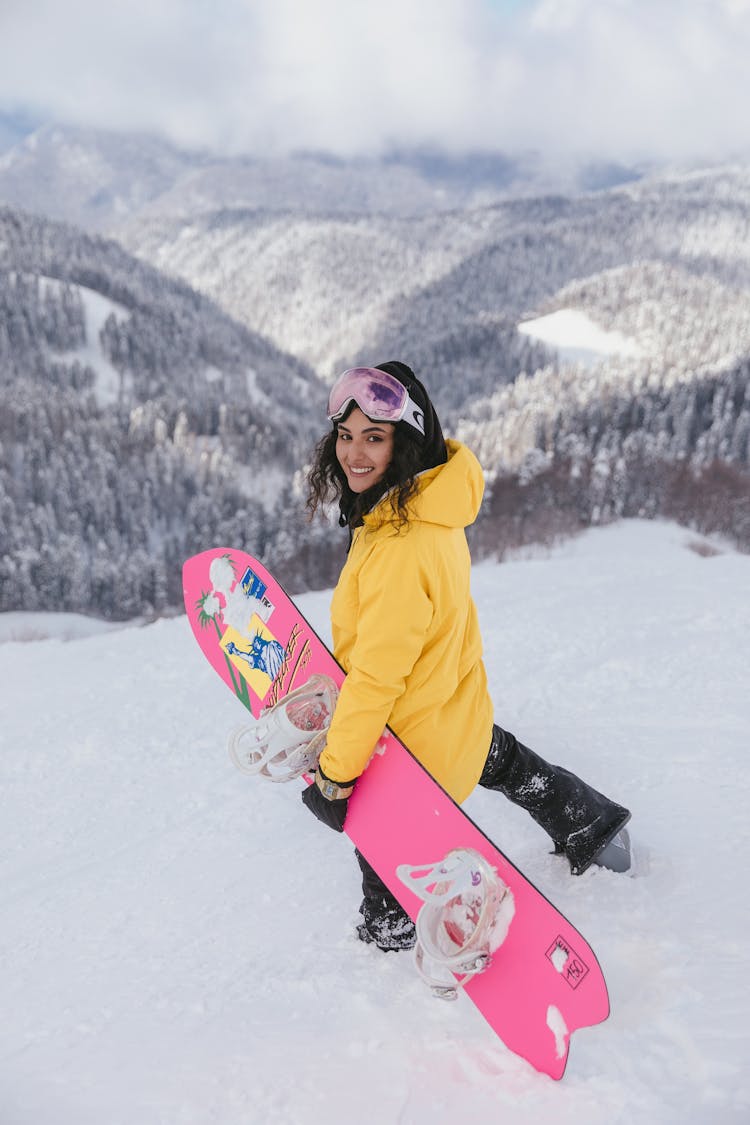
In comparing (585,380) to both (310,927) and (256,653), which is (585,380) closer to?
(256,653)

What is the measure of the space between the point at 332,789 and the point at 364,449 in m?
1.22

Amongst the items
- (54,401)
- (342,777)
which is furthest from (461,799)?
(54,401)

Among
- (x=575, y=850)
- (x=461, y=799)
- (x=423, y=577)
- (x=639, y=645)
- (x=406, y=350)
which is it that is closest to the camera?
(x=423, y=577)

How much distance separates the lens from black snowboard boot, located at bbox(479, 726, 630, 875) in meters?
2.71

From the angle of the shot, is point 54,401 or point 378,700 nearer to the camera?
point 378,700

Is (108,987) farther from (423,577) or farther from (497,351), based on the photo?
(497,351)

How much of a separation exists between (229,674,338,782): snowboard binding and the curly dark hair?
0.73 m

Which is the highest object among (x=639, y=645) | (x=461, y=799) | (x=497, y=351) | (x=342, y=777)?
(x=497, y=351)

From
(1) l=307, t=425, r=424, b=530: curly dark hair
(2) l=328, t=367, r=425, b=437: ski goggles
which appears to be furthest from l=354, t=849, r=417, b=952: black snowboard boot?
(2) l=328, t=367, r=425, b=437: ski goggles

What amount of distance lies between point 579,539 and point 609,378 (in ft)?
189

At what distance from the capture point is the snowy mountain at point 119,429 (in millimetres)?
57094

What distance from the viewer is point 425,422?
2254mm

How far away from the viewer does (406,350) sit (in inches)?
5851

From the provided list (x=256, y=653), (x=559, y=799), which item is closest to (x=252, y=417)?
(x=256, y=653)
